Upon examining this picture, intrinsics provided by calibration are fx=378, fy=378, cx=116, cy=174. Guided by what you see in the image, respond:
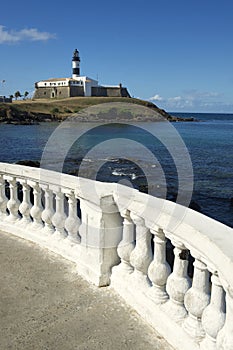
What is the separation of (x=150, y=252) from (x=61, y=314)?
0.99 metres

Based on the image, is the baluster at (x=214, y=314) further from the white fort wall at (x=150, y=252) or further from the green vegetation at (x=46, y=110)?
the green vegetation at (x=46, y=110)

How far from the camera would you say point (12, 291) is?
3820mm

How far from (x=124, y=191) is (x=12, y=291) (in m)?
1.54

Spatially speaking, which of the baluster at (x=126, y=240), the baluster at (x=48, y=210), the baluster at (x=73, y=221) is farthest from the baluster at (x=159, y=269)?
the baluster at (x=48, y=210)

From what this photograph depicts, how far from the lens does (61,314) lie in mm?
3430

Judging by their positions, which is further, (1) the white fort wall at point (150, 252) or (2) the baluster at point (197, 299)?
(2) the baluster at point (197, 299)

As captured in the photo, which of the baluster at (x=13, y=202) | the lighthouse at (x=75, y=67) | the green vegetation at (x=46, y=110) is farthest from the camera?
the lighthouse at (x=75, y=67)

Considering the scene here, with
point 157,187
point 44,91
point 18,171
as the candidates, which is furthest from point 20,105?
point 18,171

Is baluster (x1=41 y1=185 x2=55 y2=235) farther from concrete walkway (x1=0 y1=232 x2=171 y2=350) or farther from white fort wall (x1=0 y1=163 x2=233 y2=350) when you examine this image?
concrete walkway (x1=0 y1=232 x2=171 y2=350)

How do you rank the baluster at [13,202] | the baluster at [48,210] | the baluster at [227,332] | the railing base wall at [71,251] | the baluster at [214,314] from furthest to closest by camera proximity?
the baluster at [13,202]
the baluster at [48,210]
the railing base wall at [71,251]
the baluster at [214,314]
the baluster at [227,332]

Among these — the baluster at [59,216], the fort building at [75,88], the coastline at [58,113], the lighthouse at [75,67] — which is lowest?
the coastline at [58,113]

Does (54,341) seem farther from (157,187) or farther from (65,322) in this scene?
(157,187)

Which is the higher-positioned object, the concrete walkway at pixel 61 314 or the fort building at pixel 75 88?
the fort building at pixel 75 88

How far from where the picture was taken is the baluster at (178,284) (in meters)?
2.88
